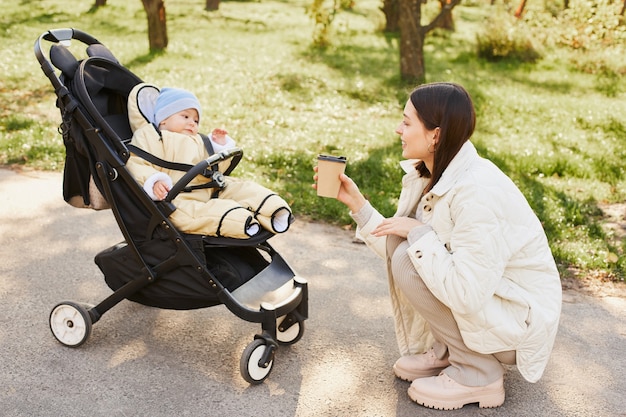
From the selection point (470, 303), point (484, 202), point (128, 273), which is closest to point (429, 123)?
point (484, 202)

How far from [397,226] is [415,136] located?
1.29 ft

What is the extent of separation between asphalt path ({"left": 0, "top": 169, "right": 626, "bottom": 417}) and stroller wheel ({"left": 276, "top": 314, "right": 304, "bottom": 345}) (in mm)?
54

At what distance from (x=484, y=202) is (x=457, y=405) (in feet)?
3.04

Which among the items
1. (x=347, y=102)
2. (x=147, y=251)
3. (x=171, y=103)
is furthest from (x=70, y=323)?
(x=347, y=102)

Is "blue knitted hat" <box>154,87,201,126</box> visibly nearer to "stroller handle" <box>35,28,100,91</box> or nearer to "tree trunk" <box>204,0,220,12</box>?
"stroller handle" <box>35,28,100,91</box>

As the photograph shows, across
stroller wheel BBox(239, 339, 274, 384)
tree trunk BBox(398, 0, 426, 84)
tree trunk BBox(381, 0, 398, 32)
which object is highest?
stroller wheel BBox(239, 339, 274, 384)

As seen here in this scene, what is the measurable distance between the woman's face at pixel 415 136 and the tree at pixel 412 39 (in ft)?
23.1

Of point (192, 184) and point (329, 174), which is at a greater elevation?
point (329, 174)

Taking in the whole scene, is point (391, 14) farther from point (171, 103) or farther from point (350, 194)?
point (350, 194)

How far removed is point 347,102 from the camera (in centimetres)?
895

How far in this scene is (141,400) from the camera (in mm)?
3027

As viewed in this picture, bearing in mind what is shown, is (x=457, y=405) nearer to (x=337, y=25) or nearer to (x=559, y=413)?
(x=559, y=413)

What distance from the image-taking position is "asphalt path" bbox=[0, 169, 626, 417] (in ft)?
10.0

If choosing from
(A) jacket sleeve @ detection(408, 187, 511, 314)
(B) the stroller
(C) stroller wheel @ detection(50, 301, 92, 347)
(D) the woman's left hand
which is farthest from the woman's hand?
(C) stroller wheel @ detection(50, 301, 92, 347)
